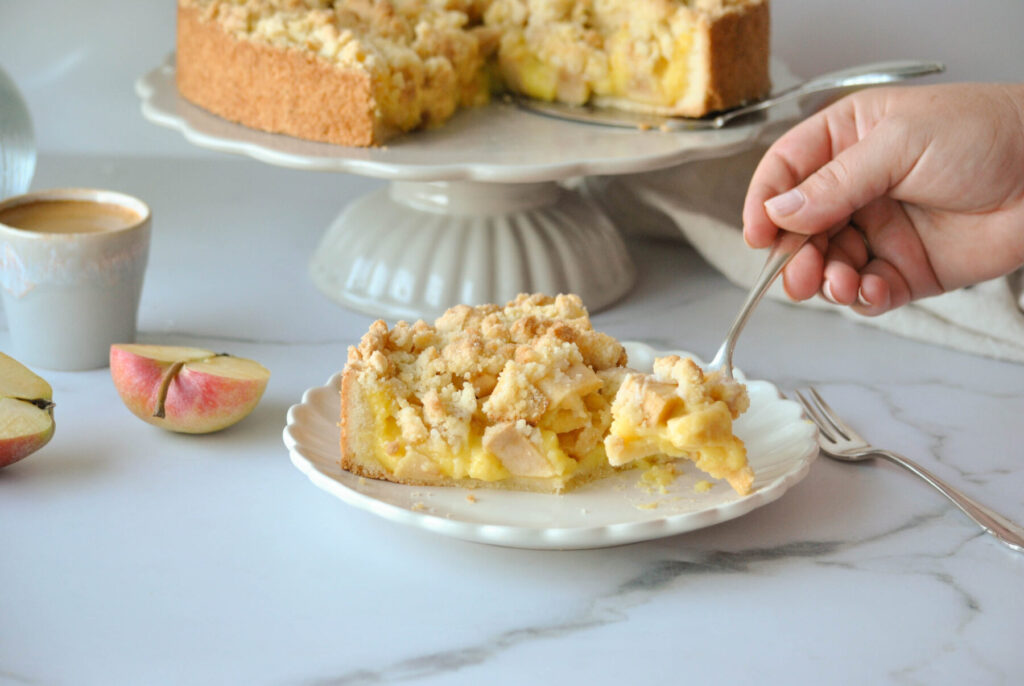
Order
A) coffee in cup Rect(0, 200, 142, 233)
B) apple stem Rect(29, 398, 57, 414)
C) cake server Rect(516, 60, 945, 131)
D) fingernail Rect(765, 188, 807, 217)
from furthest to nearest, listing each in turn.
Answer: cake server Rect(516, 60, 945, 131)
coffee in cup Rect(0, 200, 142, 233)
fingernail Rect(765, 188, 807, 217)
apple stem Rect(29, 398, 57, 414)

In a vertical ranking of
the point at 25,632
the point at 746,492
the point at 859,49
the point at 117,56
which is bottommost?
the point at 25,632

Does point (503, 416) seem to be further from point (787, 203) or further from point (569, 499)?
point (787, 203)

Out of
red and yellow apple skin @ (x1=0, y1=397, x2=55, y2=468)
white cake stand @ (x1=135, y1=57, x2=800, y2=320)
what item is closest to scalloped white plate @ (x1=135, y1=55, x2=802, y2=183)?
white cake stand @ (x1=135, y1=57, x2=800, y2=320)

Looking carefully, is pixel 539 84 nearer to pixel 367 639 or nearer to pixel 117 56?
pixel 117 56

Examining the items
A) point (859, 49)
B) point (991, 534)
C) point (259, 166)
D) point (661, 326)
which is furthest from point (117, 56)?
point (991, 534)

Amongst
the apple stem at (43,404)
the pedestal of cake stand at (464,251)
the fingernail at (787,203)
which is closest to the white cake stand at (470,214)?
the pedestal of cake stand at (464,251)

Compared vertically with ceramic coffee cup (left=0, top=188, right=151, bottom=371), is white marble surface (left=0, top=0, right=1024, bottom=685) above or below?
below

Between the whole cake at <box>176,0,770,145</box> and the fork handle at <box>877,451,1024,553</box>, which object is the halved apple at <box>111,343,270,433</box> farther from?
the fork handle at <box>877,451,1024,553</box>
